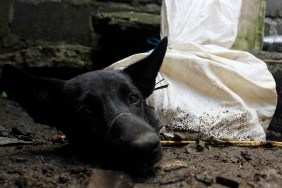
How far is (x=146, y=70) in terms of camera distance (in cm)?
286

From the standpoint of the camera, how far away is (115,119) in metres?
2.25

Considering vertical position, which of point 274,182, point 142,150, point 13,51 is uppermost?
point 142,150

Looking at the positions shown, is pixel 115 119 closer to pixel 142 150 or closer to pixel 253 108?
pixel 142 150

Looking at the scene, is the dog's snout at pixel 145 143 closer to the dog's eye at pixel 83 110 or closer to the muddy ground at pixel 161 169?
the muddy ground at pixel 161 169

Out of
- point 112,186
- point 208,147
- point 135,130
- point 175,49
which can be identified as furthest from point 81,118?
point 175,49

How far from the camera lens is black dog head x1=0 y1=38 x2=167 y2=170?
2029 millimetres

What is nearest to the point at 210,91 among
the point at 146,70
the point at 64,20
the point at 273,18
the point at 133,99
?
the point at 146,70

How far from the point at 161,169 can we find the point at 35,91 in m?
1.12

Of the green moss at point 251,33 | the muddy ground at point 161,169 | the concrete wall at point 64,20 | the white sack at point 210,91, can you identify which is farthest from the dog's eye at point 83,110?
the concrete wall at point 64,20

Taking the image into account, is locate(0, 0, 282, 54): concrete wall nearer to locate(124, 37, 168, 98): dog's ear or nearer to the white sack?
the white sack

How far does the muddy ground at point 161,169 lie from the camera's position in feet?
6.45

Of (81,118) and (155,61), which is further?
(155,61)

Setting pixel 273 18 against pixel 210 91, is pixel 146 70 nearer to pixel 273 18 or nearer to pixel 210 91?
pixel 210 91

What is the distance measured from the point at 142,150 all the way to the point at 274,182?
72 centimetres
